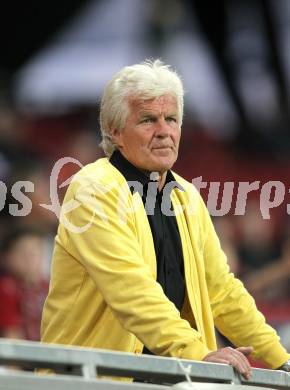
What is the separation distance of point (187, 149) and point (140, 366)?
830cm

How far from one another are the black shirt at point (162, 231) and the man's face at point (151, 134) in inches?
1.9

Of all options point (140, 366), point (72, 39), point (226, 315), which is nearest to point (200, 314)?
point (226, 315)

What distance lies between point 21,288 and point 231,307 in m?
2.97

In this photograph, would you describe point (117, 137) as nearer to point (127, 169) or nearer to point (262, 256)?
point (127, 169)

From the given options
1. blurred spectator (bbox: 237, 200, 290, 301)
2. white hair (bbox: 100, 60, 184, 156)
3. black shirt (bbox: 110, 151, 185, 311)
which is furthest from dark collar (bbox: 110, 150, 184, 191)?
blurred spectator (bbox: 237, 200, 290, 301)

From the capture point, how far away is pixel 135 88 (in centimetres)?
435

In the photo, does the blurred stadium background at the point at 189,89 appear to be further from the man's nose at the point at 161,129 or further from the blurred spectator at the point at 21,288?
the man's nose at the point at 161,129

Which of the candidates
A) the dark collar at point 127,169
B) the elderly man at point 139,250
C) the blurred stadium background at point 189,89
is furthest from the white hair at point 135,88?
the blurred stadium background at point 189,89

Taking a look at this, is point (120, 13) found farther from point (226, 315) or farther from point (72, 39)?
point (226, 315)

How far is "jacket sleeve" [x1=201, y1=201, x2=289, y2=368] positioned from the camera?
4.68 m

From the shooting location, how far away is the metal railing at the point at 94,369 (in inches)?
124

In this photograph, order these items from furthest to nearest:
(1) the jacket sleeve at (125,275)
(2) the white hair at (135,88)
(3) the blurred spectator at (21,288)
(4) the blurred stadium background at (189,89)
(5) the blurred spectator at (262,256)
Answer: (4) the blurred stadium background at (189,89), (5) the blurred spectator at (262,256), (3) the blurred spectator at (21,288), (2) the white hair at (135,88), (1) the jacket sleeve at (125,275)

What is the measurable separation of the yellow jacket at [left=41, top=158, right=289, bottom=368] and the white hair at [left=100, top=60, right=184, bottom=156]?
19 centimetres

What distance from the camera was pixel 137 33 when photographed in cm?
1287
